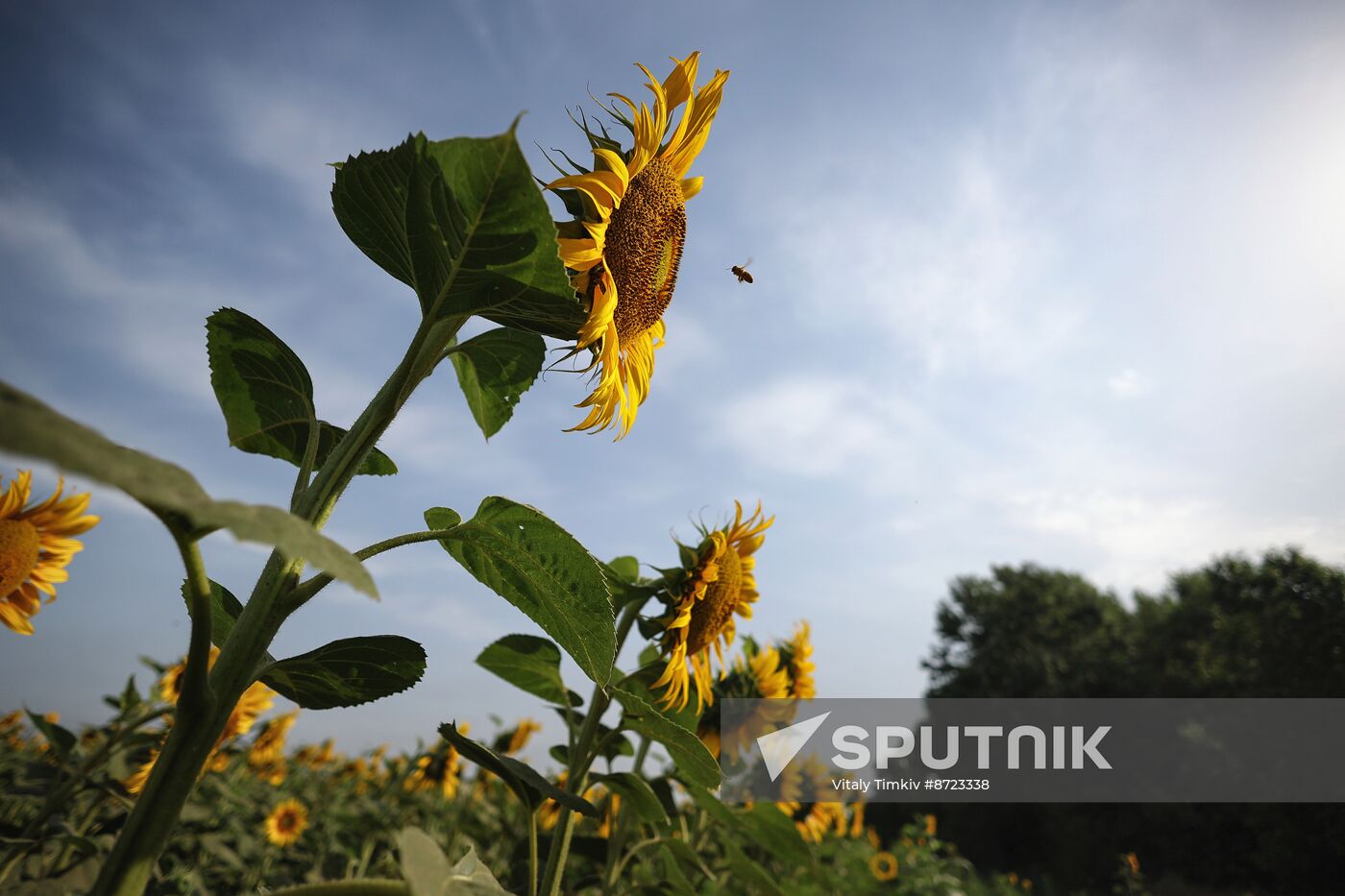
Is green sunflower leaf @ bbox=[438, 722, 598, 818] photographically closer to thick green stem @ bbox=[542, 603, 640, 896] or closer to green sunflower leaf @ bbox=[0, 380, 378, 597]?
thick green stem @ bbox=[542, 603, 640, 896]

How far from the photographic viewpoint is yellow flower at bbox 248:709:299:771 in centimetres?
332

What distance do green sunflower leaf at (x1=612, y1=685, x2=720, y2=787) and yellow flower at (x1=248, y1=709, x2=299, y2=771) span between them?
2.81 metres

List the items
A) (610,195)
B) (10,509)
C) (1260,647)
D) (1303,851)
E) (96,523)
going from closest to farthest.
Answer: (610,195)
(10,509)
(96,523)
(1303,851)
(1260,647)

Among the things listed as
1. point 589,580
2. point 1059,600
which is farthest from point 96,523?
point 1059,600

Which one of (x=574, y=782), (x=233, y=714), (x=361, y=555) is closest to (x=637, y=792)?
(x=574, y=782)

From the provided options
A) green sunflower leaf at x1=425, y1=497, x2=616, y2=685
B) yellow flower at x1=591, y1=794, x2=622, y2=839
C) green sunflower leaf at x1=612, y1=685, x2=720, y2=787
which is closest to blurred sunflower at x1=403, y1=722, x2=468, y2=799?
yellow flower at x1=591, y1=794, x2=622, y2=839

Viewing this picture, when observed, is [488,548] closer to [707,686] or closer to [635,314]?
[635,314]

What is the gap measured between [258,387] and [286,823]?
3.78 meters

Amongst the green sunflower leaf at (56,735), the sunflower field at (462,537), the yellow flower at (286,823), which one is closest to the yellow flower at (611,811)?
the sunflower field at (462,537)

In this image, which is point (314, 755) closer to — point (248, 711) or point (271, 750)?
point (271, 750)

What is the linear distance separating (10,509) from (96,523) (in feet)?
0.48

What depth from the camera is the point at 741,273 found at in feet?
7.37

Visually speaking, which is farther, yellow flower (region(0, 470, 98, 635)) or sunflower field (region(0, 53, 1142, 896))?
yellow flower (region(0, 470, 98, 635))

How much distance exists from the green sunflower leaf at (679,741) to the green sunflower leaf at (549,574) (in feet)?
0.70
